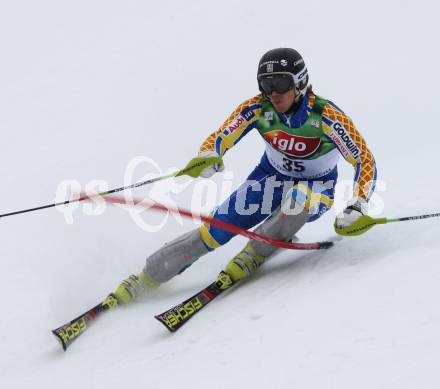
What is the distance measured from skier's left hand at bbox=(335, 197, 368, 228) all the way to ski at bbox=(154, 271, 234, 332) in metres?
0.91

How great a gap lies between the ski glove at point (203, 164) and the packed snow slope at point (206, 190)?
828 millimetres

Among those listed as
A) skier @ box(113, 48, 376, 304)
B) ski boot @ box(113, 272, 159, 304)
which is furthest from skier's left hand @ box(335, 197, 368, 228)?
ski boot @ box(113, 272, 159, 304)

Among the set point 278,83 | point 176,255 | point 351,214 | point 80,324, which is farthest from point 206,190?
point 351,214

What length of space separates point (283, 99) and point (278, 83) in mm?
127

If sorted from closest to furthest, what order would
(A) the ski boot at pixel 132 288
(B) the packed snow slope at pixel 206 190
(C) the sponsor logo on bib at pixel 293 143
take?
1. (B) the packed snow slope at pixel 206 190
2. (C) the sponsor logo on bib at pixel 293 143
3. (A) the ski boot at pixel 132 288

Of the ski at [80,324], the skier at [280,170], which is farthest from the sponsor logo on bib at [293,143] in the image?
the ski at [80,324]

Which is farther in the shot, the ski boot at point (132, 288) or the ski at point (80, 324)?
the ski boot at point (132, 288)

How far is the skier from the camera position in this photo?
412 centimetres

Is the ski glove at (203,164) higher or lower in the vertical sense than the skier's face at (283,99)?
lower

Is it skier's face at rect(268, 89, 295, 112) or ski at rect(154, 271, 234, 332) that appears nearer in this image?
ski at rect(154, 271, 234, 332)

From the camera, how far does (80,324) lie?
169 inches

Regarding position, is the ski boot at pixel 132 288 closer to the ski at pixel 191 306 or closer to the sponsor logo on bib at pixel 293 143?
the ski at pixel 191 306

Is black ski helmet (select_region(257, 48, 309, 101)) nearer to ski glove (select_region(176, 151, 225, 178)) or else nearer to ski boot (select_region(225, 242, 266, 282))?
ski glove (select_region(176, 151, 225, 178))

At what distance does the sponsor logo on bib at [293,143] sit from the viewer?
14.3 ft
